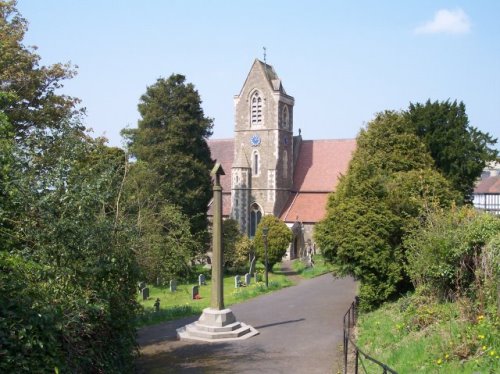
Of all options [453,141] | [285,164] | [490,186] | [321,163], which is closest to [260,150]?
[285,164]

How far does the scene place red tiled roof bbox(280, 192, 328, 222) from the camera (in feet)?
144

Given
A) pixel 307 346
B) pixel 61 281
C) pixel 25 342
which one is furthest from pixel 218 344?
pixel 25 342

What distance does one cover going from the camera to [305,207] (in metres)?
Answer: 44.8

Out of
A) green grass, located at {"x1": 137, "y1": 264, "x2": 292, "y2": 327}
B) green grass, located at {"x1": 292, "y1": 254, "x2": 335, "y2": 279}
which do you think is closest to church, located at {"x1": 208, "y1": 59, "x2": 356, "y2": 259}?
green grass, located at {"x1": 292, "y1": 254, "x2": 335, "y2": 279}

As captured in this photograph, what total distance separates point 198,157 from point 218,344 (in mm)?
21273

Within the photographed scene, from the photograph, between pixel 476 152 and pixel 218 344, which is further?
pixel 476 152

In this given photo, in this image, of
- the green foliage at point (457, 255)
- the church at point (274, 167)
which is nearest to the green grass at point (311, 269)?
the church at point (274, 167)

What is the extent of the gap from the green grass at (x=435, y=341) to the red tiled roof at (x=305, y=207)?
1161 inches

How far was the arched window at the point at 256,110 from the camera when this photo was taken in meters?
45.6

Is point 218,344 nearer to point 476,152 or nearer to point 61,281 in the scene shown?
point 61,281

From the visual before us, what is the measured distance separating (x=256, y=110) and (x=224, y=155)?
6.09 metres

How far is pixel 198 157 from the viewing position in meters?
35.1

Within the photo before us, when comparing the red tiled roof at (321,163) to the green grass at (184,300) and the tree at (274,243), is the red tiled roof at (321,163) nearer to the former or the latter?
the tree at (274,243)

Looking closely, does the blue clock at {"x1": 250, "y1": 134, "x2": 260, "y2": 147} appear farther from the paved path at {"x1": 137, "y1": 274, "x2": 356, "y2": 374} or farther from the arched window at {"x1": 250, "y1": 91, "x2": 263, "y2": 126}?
the paved path at {"x1": 137, "y1": 274, "x2": 356, "y2": 374}
